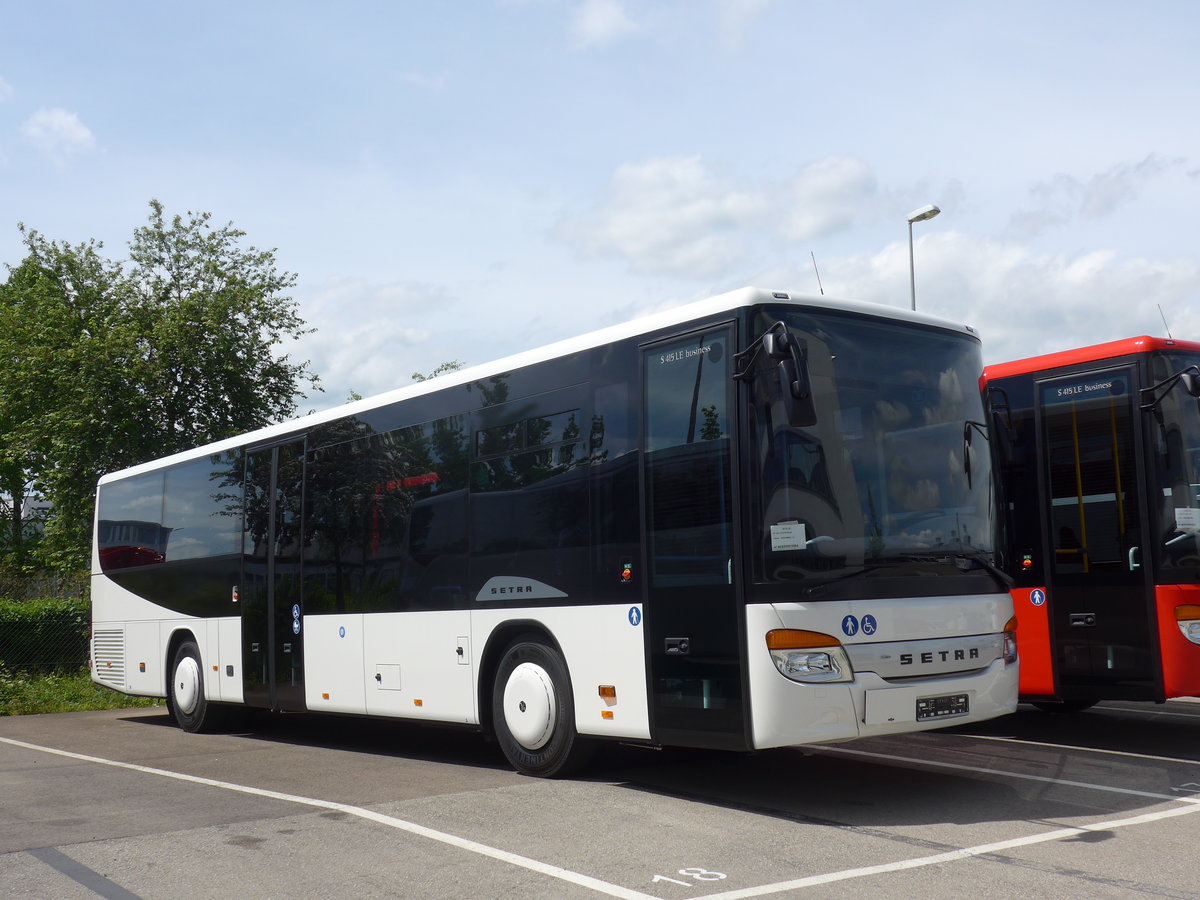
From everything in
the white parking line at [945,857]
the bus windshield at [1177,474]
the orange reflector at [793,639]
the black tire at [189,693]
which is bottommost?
the white parking line at [945,857]

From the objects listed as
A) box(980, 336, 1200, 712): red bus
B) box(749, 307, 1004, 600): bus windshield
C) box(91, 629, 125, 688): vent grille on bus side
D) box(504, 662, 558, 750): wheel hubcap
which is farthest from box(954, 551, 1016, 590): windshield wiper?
box(91, 629, 125, 688): vent grille on bus side

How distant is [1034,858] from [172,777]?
6.81 metres

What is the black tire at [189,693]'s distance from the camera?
1391 centimetres

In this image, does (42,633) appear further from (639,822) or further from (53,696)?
(639,822)

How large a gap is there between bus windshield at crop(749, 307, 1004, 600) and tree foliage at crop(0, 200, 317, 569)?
65.2 feet

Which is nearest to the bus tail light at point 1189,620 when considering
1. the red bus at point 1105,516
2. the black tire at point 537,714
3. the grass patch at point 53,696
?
the red bus at point 1105,516

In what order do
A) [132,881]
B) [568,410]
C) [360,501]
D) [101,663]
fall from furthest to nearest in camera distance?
[101,663]
[360,501]
[568,410]
[132,881]

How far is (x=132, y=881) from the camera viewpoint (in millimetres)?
5984

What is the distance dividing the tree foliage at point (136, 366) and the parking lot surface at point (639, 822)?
568 inches

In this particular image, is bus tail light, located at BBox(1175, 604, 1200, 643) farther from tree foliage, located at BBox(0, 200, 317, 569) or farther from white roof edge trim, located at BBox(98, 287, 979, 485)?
tree foliage, located at BBox(0, 200, 317, 569)

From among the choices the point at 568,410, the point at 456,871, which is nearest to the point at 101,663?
the point at 568,410

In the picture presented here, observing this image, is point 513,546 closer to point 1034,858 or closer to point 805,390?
point 805,390

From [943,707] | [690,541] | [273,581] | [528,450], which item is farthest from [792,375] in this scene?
[273,581]

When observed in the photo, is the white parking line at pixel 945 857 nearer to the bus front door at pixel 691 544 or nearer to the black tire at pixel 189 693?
the bus front door at pixel 691 544
